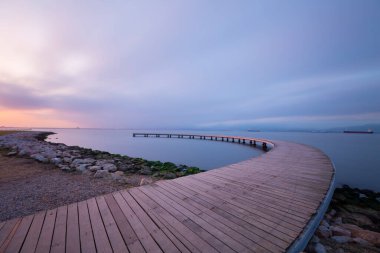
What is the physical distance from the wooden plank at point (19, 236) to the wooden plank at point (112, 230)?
104cm

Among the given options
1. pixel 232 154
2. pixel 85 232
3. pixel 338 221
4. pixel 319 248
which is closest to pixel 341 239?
pixel 319 248

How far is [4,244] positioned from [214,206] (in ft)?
10.8

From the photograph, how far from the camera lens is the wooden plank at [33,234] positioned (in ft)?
7.45

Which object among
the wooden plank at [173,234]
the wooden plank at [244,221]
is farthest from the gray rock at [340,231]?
the wooden plank at [173,234]

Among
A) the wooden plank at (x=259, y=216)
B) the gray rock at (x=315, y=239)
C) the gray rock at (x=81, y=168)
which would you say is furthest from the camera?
the gray rock at (x=81, y=168)

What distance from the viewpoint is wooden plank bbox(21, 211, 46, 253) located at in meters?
2.27

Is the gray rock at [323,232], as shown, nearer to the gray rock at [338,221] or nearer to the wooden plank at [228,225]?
the gray rock at [338,221]

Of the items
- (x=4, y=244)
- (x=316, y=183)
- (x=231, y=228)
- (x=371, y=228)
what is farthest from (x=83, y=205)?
(x=371, y=228)

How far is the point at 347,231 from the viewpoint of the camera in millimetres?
3848

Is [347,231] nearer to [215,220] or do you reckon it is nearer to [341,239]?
[341,239]

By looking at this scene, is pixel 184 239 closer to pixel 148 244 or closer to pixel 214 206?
pixel 148 244

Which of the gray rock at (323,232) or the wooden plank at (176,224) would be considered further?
the gray rock at (323,232)

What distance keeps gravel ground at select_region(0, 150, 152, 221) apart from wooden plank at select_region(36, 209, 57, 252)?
217 centimetres

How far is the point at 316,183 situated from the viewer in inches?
199
